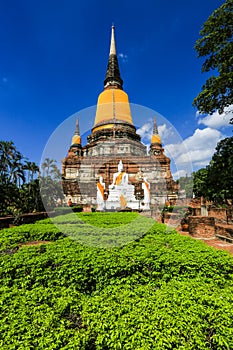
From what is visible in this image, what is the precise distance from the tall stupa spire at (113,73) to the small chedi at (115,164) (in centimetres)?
17

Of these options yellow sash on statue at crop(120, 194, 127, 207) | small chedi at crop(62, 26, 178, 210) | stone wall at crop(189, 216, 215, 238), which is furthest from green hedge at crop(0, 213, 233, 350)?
small chedi at crop(62, 26, 178, 210)

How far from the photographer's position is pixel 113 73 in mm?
34875

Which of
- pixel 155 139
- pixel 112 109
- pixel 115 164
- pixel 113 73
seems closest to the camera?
pixel 115 164

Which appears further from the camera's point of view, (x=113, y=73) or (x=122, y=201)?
(x=113, y=73)

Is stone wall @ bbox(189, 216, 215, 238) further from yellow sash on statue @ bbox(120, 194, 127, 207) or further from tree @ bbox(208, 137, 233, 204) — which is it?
yellow sash on statue @ bbox(120, 194, 127, 207)

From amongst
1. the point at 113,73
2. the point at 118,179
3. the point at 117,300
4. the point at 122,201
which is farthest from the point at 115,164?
the point at 117,300

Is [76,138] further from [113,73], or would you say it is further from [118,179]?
[118,179]

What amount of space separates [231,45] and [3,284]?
12294mm

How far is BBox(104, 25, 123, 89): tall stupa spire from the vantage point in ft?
112

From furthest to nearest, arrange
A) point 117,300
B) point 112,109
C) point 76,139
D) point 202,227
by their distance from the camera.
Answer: point 76,139 < point 112,109 < point 202,227 < point 117,300

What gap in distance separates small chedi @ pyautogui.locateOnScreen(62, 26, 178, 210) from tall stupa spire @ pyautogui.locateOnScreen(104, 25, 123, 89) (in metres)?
A: 0.17

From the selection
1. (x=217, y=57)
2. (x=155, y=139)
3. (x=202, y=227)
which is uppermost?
(x=155, y=139)

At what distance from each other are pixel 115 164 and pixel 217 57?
17.3 metres

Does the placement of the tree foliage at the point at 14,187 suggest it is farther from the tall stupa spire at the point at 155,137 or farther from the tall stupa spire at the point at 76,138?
the tall stupa spire at the point at 155,137
